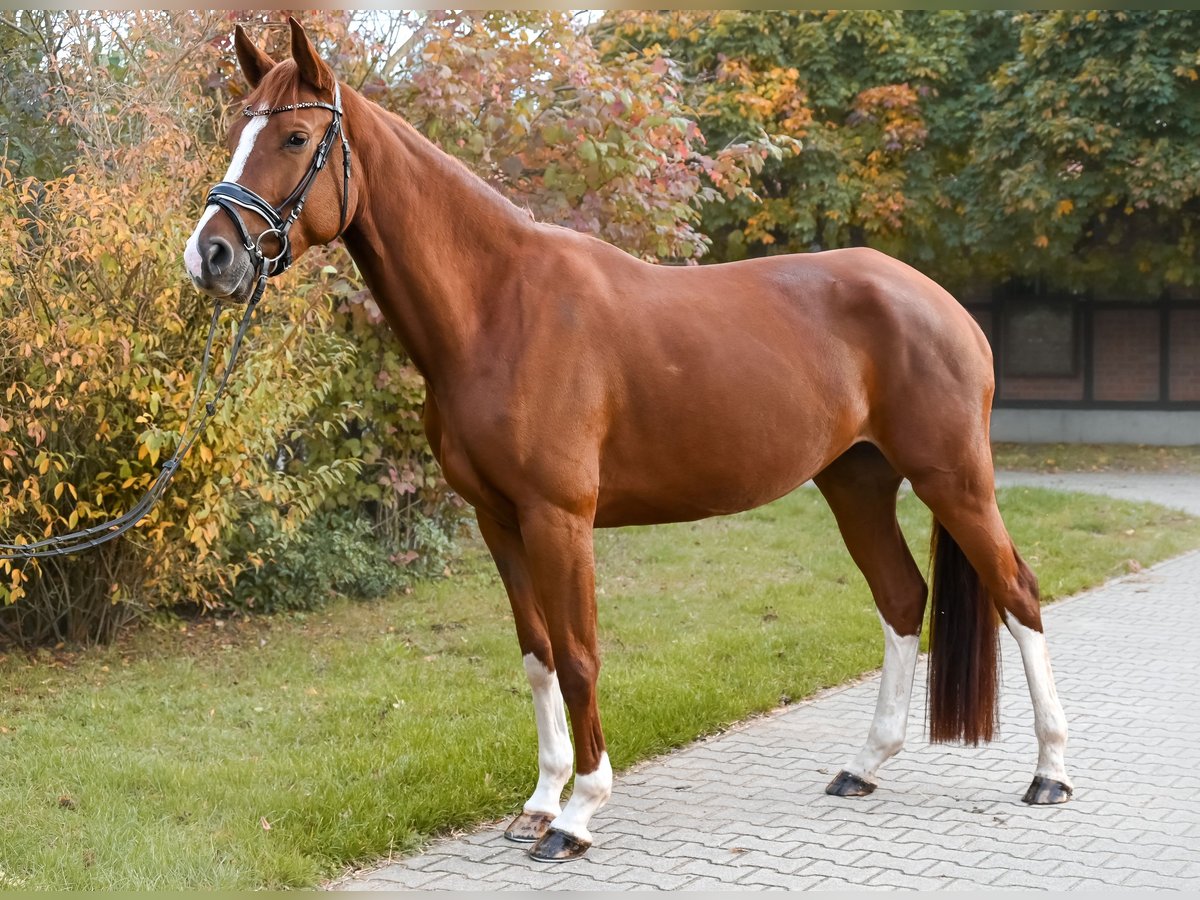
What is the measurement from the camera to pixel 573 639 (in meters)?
4.14

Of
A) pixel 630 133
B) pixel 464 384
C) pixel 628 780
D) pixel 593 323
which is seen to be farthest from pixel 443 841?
pixel 630 133

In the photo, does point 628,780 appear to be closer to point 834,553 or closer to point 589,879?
point 589,879

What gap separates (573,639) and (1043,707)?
185cm

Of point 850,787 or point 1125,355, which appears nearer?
point 850,787

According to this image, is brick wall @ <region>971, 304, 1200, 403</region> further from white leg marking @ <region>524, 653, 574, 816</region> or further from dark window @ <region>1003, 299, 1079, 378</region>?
white leg marking @ <region>524, 653, 574, 816</region>

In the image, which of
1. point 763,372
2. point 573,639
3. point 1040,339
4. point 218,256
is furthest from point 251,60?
point 1040,339

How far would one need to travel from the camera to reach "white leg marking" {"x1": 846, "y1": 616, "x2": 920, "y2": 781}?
4.87m

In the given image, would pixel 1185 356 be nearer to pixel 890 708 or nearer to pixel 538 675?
pixel 890 708

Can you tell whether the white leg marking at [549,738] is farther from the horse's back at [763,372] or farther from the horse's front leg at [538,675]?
the horse's back at [763,372]

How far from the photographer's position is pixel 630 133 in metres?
8.77

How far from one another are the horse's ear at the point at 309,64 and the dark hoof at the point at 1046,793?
344 centimetres

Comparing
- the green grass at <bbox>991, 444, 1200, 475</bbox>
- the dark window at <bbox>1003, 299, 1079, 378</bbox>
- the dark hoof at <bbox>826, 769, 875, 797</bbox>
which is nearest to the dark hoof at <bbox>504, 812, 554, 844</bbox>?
the dark hoof at <bbox>826, 769, 875, 797</bbox>

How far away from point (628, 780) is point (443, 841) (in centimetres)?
93

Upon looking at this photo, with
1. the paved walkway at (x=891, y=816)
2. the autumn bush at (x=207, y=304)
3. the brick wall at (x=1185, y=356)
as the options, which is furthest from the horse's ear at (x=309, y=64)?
the brick wall at (x=1185, y=356)
